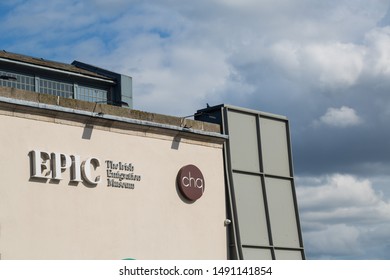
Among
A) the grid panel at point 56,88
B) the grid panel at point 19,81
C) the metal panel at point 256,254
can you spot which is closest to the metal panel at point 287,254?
the metal panel at point 256,254

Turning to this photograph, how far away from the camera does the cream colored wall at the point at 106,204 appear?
1172 inches

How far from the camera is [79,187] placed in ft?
105

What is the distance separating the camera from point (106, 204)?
32.7m

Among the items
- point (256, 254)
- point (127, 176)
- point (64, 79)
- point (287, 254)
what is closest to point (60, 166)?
point (127, 176)

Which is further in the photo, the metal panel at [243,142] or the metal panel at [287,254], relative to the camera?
the metal panel at [287,254]

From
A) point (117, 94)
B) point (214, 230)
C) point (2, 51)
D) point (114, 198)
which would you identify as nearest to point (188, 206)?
point (214, 230)

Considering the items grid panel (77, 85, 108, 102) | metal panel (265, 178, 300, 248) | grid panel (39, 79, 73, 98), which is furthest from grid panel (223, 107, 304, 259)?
grid panel (39, 79, 73, 98)

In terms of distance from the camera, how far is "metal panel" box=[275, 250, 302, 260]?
129 ft

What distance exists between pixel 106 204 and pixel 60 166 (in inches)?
102

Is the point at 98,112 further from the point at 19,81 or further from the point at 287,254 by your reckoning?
the point at 287,254

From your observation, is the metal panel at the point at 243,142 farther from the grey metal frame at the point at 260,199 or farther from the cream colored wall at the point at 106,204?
the cream colored wall at the point at 106,204

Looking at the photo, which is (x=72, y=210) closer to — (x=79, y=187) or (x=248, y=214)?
(x=79, y=187)

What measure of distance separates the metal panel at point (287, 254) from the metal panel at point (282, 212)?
273mm

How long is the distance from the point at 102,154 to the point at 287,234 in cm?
1109
